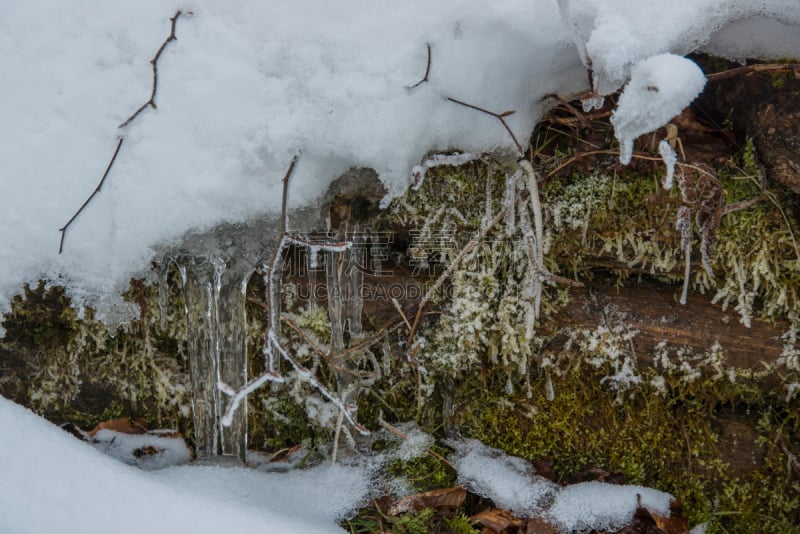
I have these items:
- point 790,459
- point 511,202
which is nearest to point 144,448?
point 511,202

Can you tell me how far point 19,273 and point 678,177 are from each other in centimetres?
256

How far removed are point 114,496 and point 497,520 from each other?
4.80ft

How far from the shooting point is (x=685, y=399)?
2.29 metres

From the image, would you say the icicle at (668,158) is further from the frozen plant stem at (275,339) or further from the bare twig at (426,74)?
the frozen plant stem at (275,339)

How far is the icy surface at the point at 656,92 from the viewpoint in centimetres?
165

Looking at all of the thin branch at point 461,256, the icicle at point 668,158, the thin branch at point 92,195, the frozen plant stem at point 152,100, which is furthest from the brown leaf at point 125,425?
the icicle at point 668,158

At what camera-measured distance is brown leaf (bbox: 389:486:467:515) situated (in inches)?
89.5

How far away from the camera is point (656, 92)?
5.50ft

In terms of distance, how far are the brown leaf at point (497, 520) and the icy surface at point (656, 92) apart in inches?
61.9

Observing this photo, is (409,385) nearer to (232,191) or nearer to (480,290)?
(480,290)

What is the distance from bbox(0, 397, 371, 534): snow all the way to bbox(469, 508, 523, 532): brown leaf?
0.59 metres

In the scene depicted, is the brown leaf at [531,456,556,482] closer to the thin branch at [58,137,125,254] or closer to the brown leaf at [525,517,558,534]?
the brown leaf at [525,517,558,534]

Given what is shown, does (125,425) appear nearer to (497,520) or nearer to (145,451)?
(145,451)

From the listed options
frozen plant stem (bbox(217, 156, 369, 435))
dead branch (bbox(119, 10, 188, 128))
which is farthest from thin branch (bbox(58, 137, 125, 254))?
frozen plant stem (bbox(217, 156, 369, 435))
